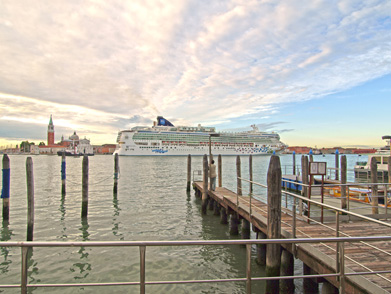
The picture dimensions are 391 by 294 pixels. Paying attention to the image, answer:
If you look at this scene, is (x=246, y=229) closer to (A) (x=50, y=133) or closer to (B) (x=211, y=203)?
(B) (x=211, y=203)

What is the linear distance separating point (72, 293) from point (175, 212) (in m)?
7.26

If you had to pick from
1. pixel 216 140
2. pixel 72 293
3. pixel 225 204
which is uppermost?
pixel 216 140

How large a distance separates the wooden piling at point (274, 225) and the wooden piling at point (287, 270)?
24 centimetres

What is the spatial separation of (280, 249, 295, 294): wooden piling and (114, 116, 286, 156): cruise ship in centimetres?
7109

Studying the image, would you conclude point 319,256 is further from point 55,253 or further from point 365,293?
point 55,253

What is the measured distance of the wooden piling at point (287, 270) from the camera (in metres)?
5.28

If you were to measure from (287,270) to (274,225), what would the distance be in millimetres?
957

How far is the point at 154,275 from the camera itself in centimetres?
614

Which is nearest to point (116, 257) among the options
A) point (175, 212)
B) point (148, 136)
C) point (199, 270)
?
point (199, 270)

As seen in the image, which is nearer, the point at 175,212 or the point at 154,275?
the point at 154,275

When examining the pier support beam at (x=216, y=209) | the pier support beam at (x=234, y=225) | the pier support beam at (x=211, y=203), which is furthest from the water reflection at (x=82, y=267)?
the pier support beam at (x=211, y=203)

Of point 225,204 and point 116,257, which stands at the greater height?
point 225,204

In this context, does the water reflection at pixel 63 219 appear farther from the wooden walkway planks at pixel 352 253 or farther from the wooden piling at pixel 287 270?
the wooden piling at pixel 287 270

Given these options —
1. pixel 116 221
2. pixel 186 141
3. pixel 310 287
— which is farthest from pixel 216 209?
pixel 186 141
